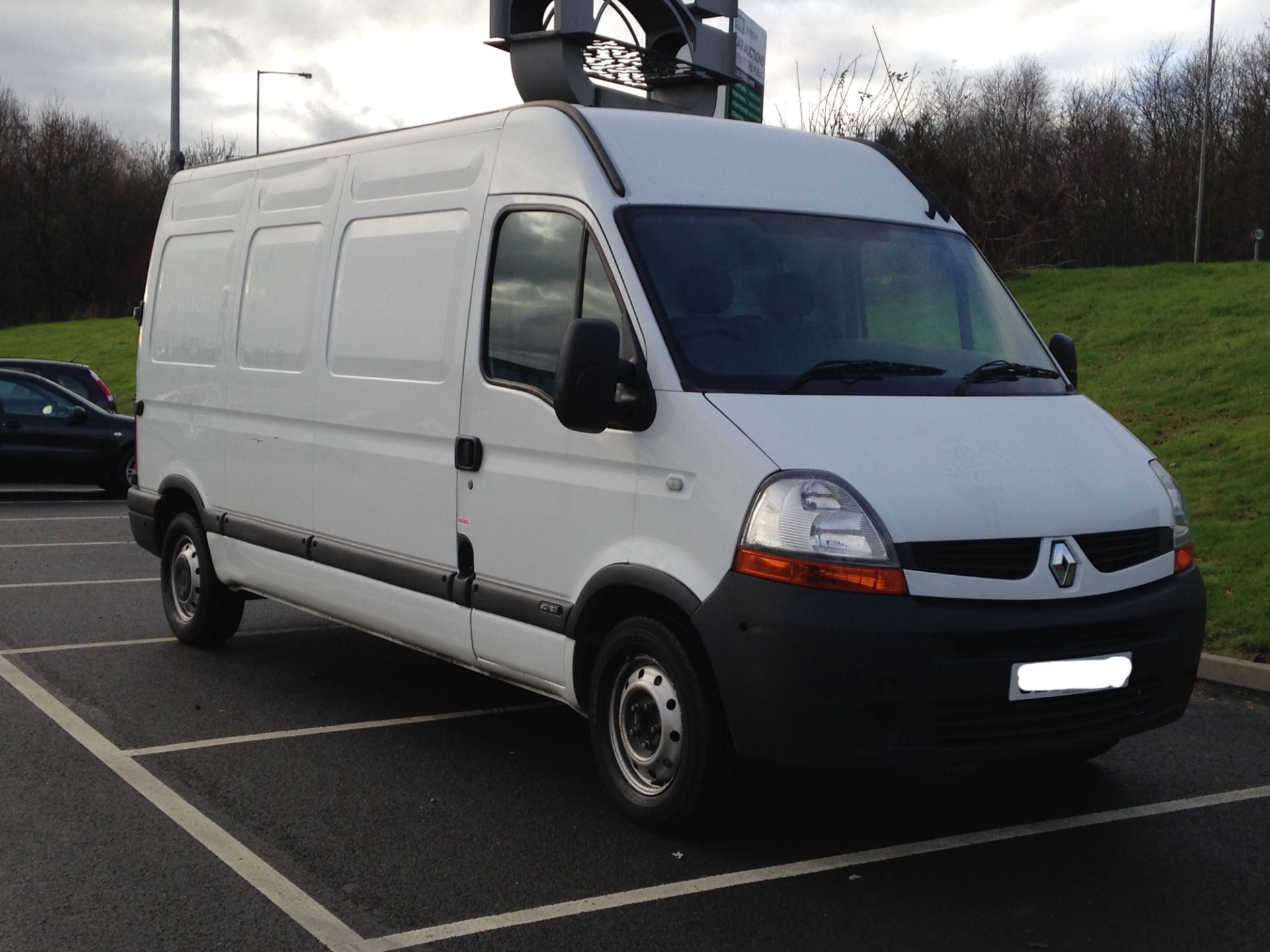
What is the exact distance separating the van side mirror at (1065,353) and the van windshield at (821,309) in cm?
31

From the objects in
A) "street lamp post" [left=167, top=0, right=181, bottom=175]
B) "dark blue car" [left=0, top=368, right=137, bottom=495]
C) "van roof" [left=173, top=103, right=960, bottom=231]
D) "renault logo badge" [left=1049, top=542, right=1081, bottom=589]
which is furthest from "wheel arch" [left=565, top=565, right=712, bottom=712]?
"street lamp post" [left=167, top=0, right=181, bottom=175]

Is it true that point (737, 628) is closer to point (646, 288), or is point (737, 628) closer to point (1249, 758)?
point (646, 288)

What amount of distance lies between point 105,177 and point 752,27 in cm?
5938

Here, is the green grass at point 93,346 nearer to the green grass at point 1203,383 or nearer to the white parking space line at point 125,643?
the green grass at point 1203,383

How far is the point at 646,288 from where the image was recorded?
5066 mm

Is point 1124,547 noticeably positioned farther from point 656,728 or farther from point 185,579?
point 185,579

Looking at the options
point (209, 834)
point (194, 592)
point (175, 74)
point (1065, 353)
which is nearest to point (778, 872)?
point (209, 834)

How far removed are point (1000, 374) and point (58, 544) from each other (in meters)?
10.0

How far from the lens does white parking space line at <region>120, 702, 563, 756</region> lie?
6.11 metres

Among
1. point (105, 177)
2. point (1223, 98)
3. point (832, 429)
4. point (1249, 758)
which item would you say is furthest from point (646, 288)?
point (105, 177)

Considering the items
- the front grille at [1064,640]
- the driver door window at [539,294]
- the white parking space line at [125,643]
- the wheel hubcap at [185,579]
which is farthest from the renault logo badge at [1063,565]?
the white parking space line at [125,643]

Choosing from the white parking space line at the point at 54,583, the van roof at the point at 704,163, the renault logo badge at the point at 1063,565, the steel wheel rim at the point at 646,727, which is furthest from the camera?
the white parking space line at the point at 54,583

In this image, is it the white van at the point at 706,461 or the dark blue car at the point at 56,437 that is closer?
the white van at the point at 706,461

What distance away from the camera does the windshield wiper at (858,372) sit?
496 centimetres
